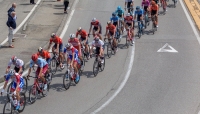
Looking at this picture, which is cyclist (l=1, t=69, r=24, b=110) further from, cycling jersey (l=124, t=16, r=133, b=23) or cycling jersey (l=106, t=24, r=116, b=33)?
cycling jersey (l=124, t=16, r=133, b=23)

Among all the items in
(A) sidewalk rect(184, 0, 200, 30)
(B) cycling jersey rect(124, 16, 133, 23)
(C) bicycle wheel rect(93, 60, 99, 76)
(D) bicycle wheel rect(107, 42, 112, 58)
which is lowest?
(C) bicycle wheel rect(93, 60, 99, 76)

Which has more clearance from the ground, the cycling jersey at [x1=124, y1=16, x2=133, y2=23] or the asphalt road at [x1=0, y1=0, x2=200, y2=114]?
the cycling jersey at [x1=124, y1=16, x2=133, y2=23]

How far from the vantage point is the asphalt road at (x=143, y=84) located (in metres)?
18.9

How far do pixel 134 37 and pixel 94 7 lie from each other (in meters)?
7.44

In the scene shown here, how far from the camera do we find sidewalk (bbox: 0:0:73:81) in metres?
24.5

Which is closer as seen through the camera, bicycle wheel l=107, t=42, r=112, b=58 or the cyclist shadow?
the cyclist shadow

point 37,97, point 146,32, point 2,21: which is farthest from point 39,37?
point 37,97

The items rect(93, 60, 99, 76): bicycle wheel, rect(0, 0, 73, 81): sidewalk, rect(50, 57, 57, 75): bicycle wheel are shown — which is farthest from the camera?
rect(0, 0, 73, 81): sidewalk

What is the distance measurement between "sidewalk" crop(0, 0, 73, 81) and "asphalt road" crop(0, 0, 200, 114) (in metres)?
1.29

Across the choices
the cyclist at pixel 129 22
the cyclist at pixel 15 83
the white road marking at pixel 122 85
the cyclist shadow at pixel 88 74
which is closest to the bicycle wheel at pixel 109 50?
the white road marking at pixel 122 85

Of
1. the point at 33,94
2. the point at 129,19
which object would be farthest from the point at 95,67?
the point at 129,19

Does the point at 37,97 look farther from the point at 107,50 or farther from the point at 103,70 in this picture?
the point at 107,50

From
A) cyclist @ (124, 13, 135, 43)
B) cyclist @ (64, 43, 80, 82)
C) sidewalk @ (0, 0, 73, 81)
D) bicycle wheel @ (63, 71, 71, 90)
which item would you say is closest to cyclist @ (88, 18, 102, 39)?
cyclist @ (124, 13, 135, 43)

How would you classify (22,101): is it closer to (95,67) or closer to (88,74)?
(88,74)
